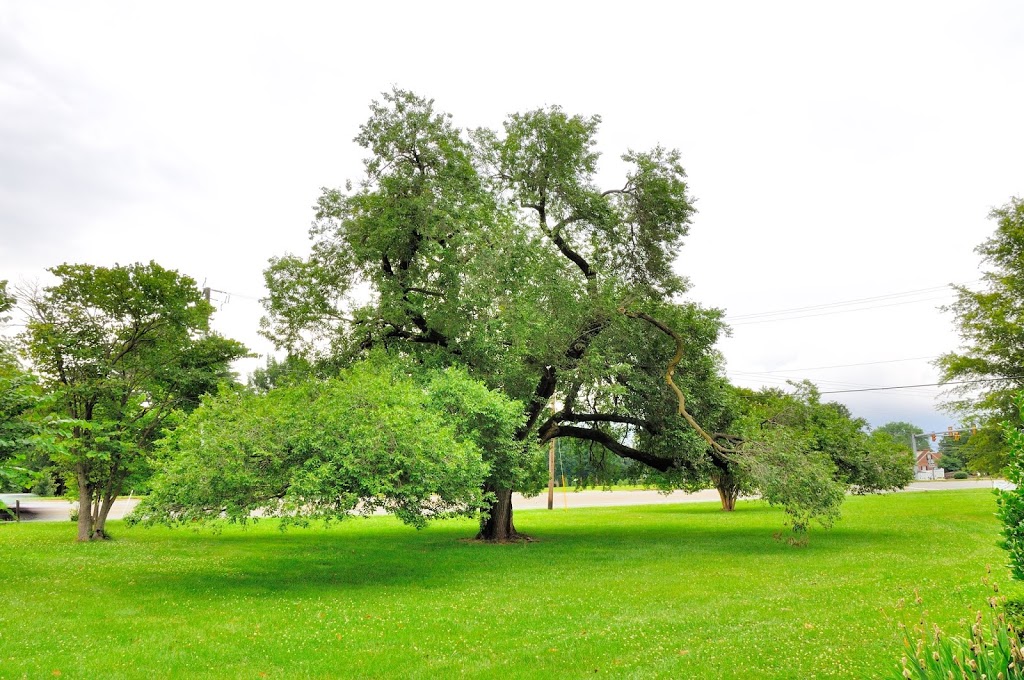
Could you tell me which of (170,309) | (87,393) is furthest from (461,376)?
(87,393)

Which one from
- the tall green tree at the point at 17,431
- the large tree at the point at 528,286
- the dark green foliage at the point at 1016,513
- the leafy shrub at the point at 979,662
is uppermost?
the large tree at the point at 528,286

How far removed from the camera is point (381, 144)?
2294cm

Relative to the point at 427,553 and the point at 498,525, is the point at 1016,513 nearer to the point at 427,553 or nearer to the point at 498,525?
the point at 427,553

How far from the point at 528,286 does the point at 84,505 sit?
19911 mm

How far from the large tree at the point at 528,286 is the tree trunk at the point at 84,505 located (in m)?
9.82

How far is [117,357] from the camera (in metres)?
26.2

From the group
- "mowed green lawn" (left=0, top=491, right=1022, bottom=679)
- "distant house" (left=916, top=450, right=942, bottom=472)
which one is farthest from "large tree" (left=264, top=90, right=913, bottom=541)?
"distant house" (left=916, top=450, right=942, bottom=472)

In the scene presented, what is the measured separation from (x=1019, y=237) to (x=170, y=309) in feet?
122

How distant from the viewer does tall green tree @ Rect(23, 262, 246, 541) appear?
990 inches

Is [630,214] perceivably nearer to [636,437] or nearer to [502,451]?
[636,437]

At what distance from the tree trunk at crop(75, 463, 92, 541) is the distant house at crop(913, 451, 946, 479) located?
137765 millimetres

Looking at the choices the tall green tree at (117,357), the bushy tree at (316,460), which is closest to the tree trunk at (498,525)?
the bushy tree at (316,460)

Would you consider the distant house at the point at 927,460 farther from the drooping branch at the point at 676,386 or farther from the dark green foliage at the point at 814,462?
the drooping branch at the point at 676,386

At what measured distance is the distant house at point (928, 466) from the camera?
133 m
